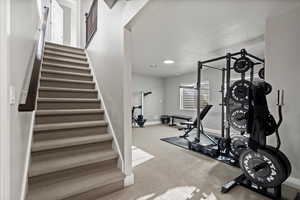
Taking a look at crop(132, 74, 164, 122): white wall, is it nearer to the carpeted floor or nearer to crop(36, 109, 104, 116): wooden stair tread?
the carpeted floor

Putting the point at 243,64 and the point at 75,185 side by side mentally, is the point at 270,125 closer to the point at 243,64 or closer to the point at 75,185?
the point at 243,64

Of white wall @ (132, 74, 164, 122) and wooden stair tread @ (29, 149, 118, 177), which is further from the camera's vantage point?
white wall @ (132, 74, 164, 122)

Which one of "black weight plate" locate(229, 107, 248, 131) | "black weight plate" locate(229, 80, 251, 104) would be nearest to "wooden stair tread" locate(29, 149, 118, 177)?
"black weight plate" locate(229, 107, 248, 131)

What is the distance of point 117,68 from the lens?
6.98 ft

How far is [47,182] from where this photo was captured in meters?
1.57

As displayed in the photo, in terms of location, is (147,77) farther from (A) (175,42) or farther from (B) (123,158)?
(B) (123,158)

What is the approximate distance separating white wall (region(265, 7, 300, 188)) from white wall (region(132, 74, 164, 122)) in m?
4.94

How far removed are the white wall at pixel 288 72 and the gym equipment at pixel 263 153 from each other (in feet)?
1.39

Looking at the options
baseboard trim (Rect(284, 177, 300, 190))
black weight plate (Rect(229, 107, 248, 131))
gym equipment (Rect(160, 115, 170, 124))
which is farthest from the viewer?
gym equipment (Rect(160, 115, 170, 124))

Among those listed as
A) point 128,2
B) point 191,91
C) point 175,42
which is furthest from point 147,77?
point 128,2

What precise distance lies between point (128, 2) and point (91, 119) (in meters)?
1.80

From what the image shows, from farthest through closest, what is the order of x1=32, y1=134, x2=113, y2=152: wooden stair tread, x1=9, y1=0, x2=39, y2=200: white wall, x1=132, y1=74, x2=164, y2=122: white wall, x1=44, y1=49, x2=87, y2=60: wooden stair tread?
x1=132, y1=74, x2=164, y2=122: white wall, x1=44, y1=49, x2=87, y2=60: wooden stair tread, x1=32, y1=134, x2=113, y2=152: wooden stair tread, x1=9, y1=0, x2=39, y2=200: white wall

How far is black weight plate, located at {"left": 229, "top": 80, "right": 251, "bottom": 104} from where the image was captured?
232cm

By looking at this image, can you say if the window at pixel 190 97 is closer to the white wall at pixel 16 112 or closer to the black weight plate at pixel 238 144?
the black weight plate at pixel 238 144
